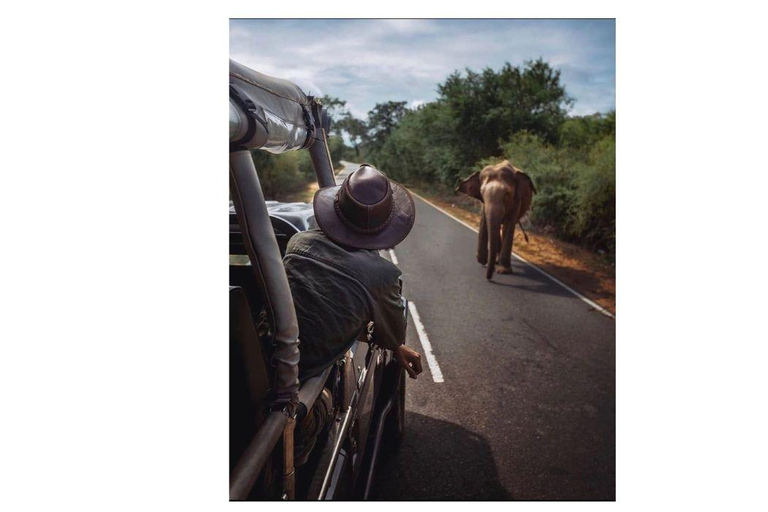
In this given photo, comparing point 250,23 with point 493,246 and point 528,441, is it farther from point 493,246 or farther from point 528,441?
point 493,246

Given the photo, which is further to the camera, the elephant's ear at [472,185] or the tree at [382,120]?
the elephant's ear at [472,185]

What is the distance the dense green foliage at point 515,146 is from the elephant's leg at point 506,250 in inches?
37.8

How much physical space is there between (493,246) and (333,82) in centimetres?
454

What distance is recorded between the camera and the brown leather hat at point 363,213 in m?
1.80

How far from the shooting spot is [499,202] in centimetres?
690

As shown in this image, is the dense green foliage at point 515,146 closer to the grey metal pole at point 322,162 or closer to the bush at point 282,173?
the bush at point 282,173

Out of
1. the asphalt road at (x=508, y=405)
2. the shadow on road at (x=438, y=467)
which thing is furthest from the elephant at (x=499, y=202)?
the shadow on road at (x=438, y=467)

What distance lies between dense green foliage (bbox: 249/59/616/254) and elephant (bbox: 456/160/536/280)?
0.85 metres

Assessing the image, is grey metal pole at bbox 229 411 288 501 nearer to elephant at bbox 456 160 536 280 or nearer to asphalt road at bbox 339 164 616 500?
asphalt road at bbox 339 164 616 500

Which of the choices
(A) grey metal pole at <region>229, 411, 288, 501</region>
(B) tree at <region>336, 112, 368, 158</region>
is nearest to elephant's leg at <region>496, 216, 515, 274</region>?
(B) tree at <region>336, 112, 368, 158</region>

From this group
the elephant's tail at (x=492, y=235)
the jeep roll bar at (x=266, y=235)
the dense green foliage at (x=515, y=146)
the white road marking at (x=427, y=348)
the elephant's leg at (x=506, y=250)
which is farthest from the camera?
the elephant's leg at (x=506, y=250)

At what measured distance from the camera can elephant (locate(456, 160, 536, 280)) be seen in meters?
6.84

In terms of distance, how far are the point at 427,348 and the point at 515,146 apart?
24.5 ft

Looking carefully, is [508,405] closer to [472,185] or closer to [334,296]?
[334,296]
